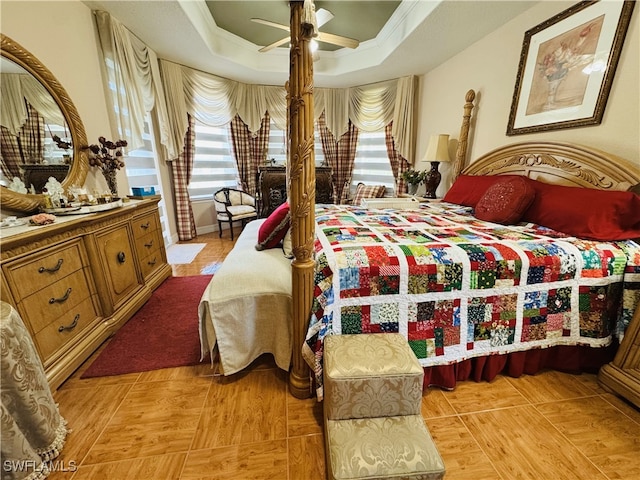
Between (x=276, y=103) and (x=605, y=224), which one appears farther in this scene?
(x=276, y=103)

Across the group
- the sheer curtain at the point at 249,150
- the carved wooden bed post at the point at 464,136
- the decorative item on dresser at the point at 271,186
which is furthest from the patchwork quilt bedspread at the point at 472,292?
the sheer curtain at the point at 249,150

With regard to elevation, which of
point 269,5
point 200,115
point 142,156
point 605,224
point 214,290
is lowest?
point 214,290

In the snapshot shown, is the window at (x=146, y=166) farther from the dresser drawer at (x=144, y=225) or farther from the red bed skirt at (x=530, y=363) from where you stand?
the red bed skirt at (x=530, y=363)

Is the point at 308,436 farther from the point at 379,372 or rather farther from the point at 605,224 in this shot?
the point at 605,224

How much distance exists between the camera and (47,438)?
3.45 feet

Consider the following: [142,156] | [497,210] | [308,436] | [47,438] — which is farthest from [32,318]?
[497,210]

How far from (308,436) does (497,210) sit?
193cm

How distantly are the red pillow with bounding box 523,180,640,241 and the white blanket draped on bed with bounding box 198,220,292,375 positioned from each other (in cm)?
174

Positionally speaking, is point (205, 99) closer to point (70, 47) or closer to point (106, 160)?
point (70, 47)

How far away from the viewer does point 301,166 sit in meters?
1.08

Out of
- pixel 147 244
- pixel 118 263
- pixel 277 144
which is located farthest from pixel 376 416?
pixel 277 144

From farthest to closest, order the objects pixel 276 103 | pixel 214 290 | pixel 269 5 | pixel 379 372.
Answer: pixel 276 103 < pixel 269 5 < pixel 214 290 < pixel 379 372

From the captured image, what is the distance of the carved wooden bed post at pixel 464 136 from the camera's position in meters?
2.89

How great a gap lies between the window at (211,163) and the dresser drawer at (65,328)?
2954 mm
